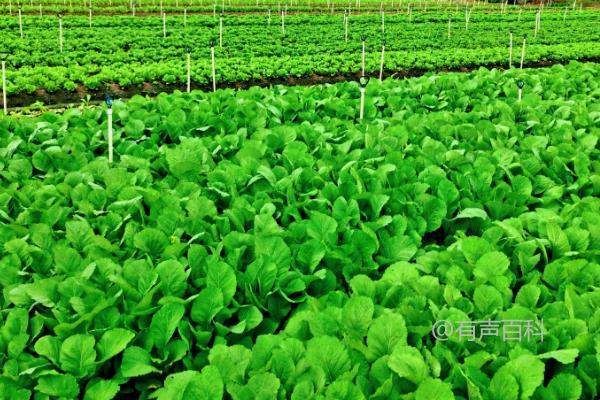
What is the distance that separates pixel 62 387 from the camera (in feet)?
7.79

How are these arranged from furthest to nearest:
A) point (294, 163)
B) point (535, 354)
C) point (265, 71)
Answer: point (265, 71)
point (294, 163)
point (535, 354)

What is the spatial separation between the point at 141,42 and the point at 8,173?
1480 cm

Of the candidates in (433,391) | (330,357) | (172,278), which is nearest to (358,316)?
(330,357)

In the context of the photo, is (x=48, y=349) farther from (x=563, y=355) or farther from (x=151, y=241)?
(x=563, y=355)

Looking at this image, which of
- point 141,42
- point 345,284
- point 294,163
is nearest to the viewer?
point 345,284

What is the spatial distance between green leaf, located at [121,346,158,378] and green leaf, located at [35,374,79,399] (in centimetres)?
21

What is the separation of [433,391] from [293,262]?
1376mm

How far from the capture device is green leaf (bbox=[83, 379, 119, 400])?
239 cm

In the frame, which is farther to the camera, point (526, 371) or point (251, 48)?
point (251, 48)

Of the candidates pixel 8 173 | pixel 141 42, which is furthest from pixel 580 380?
pixel 141 42

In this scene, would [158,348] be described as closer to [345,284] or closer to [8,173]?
[345,284]

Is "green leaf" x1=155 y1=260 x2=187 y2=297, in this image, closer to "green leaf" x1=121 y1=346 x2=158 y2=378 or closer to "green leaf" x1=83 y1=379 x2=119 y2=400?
"green leaf" x1=121 y1=346 x2=158 y2=378

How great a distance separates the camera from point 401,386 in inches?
89.5

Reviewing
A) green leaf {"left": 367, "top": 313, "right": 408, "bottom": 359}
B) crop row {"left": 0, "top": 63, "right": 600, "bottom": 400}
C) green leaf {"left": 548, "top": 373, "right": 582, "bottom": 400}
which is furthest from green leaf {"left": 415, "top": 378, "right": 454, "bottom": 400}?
green leaf {"left": 548, "top": 373, "right": 582, "bottom": 400}
